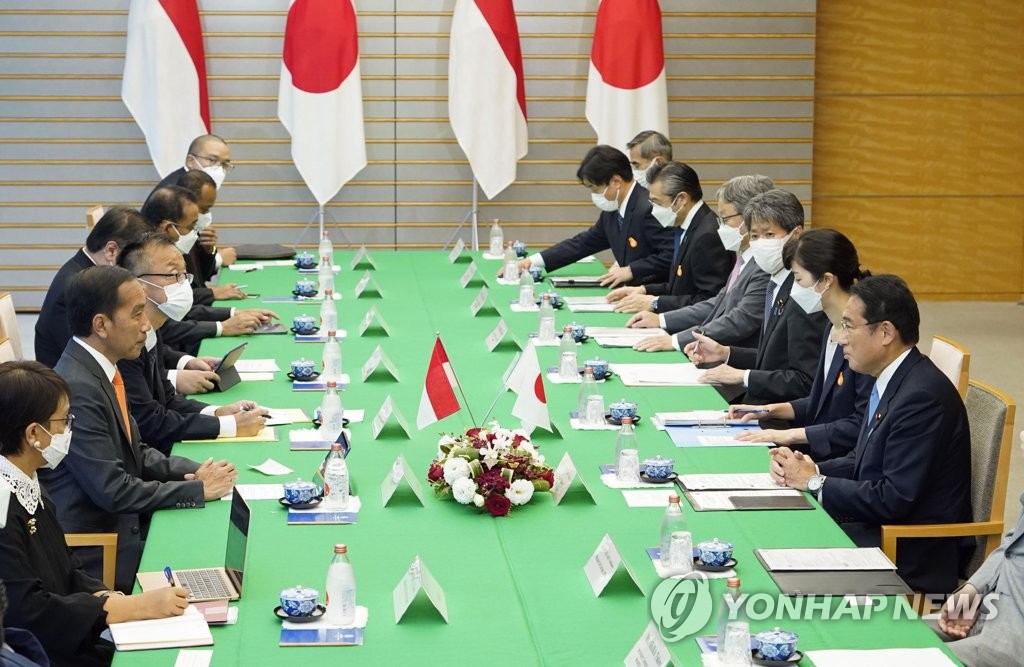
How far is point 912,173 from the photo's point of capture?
34.4 feet

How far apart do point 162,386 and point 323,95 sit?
16.4ft

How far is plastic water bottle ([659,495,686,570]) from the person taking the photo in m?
3.28

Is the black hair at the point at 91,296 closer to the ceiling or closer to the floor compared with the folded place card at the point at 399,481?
closer to the ceiling

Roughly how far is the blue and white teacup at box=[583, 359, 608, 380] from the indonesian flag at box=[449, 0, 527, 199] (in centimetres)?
459

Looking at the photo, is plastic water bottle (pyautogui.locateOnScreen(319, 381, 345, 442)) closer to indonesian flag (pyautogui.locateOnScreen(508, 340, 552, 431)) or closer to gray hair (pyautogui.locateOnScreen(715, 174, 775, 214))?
indonesian flag (pyautogui.locateOnScreen(508, 340, 552, 431))

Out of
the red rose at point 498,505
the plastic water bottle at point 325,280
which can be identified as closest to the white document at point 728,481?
the red rose at point 498,505

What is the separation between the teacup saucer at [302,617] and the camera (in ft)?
9.88

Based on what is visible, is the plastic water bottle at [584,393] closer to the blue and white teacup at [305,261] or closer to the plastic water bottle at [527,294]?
the plastic water bottle at [527,294]

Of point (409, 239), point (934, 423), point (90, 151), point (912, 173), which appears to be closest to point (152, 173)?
point (90, 151)

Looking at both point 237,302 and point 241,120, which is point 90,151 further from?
point 237,302

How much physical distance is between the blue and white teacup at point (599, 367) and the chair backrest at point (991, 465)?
155cm

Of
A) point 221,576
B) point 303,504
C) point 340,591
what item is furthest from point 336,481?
point 340,591

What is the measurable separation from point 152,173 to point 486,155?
2.52 meters

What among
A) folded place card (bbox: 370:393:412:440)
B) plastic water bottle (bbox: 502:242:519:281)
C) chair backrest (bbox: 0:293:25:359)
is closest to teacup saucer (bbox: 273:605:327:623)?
folded place card (bbox: 370:393:412:440)
